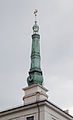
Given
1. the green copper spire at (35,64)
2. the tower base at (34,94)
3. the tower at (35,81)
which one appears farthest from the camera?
the green copper spire at (35,64)

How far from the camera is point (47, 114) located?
4262 centimetres

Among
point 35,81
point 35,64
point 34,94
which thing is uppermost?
point 35,64

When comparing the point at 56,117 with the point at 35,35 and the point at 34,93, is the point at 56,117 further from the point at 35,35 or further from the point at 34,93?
the point at 35,35

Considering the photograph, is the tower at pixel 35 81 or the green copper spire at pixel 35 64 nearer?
the tower at pixel 35 81

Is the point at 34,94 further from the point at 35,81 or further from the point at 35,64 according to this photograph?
the point at 35,64

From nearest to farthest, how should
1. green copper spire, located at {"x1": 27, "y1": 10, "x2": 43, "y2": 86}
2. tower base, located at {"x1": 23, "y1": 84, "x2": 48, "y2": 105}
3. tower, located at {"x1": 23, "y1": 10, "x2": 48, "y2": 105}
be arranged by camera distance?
tower base, located at {"x1": 23, "y1": 84, "x2": 48, "y2": 105} → tower, located at {"x1": 23, "y1": 10, "x2": 48, "y2": 105} → green copper spire, located at {"x1": 27, "y1": 10, "x2": 43, "y2": 86}

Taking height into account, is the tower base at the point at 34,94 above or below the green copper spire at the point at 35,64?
below

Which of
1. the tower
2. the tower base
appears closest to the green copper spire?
the tower

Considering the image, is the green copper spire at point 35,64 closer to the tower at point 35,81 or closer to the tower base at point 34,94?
the tower at point 35,81

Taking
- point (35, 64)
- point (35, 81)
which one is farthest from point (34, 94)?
point (35, 64)

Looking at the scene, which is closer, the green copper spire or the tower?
the tower

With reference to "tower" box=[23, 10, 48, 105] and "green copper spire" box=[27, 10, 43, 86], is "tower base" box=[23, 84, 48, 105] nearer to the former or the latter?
"tower" box=[23, 10, 48, 105]

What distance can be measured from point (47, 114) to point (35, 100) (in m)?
3.50

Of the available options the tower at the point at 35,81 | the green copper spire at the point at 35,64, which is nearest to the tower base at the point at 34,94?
the tower at the point at 35,81
